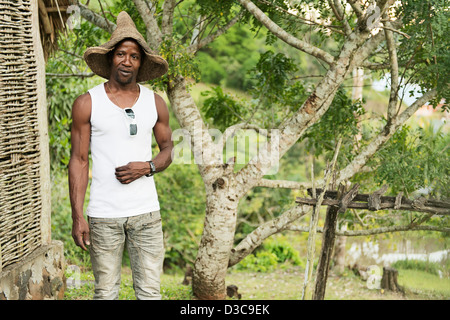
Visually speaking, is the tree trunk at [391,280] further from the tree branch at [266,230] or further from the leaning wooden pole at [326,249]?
the leaning wooden pole at [326,249]

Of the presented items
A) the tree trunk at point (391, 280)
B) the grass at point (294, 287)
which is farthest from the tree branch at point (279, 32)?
the tree trunk at point (391, 280)

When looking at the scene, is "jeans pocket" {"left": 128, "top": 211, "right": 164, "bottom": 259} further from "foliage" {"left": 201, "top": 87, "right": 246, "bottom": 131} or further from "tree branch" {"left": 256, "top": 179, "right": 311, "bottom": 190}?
"foliage" {"left": 201, "top": 87, "right": 246, "bottom": 131}

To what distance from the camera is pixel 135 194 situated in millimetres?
2877

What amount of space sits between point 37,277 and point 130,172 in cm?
153

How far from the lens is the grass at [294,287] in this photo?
5.39 m

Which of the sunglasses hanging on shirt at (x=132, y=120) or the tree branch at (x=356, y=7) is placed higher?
the tree branch at (x=356, y=7)

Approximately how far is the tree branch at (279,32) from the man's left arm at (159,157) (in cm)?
153

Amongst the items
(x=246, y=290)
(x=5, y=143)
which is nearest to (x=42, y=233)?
(x=5, y=143)

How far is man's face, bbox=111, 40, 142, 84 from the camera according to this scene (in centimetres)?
290

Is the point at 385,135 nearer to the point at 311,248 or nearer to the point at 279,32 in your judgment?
the point at 279,32

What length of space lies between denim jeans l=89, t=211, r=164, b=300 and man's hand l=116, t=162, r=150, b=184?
231mm

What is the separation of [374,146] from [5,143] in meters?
3.14

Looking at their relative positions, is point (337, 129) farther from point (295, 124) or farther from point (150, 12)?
point (150, 12)

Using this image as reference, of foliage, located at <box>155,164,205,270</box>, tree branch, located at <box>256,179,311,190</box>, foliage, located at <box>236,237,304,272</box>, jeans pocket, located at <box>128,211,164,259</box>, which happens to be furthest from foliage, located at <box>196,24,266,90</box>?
jeans pocket, located at <box>128,211,164,259</box>
